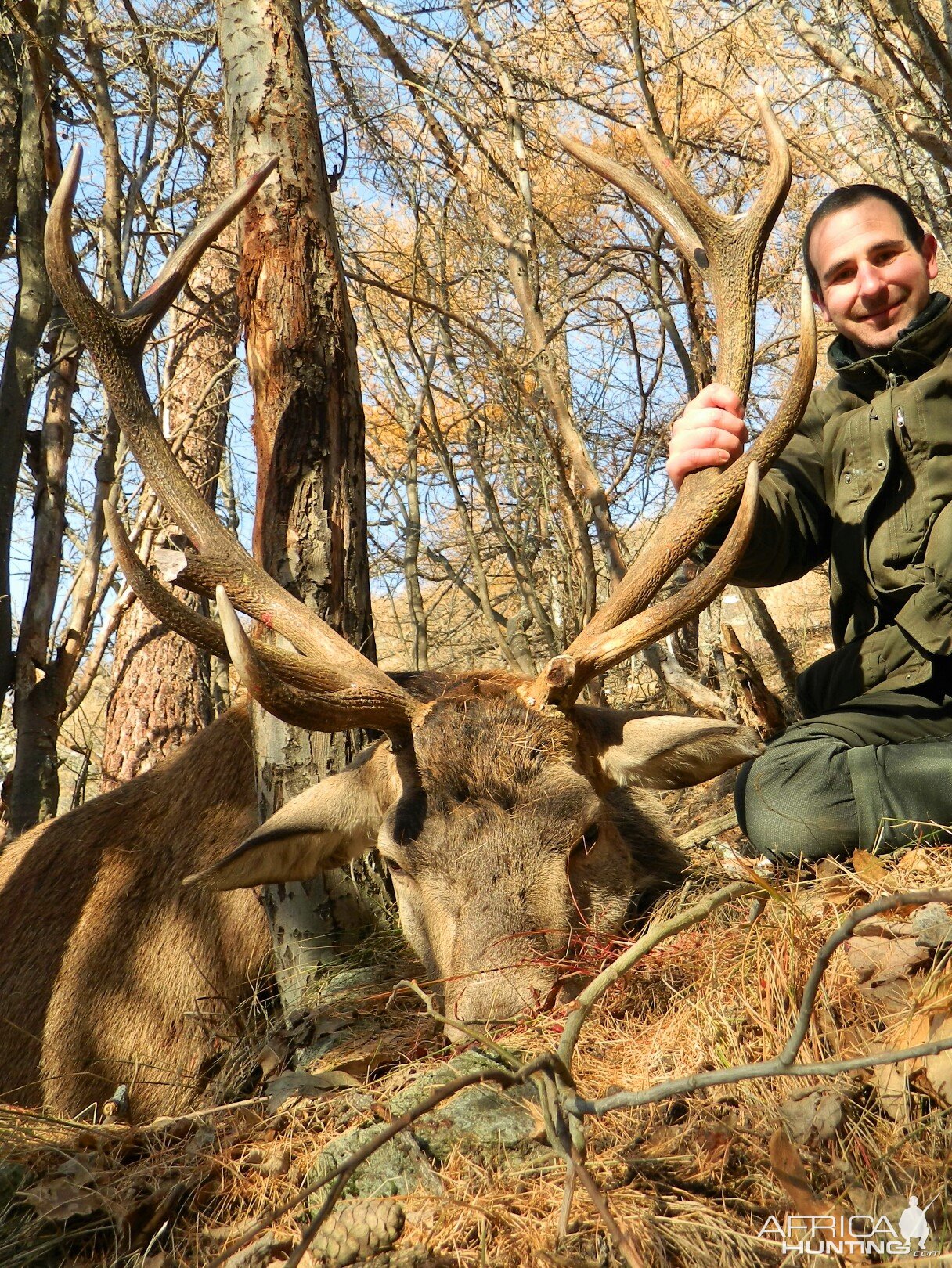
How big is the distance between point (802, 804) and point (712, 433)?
1.33m

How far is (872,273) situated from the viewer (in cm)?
430

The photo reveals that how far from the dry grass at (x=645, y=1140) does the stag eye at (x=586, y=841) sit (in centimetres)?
43

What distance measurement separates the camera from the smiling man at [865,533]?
3713 mm

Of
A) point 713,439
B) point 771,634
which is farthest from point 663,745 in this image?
point 771,634

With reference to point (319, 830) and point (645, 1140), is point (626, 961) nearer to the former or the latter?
point (645, 1140)

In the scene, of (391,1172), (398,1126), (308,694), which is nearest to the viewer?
(398,1126)

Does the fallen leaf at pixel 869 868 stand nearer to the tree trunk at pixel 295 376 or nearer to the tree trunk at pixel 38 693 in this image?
the tree trunk at pixel 295 376

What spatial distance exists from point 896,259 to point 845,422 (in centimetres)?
67

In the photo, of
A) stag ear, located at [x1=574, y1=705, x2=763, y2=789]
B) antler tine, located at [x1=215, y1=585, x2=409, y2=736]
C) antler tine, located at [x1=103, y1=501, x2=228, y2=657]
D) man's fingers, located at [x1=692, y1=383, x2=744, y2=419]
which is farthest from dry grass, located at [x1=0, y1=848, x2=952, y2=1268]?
man's fingers, located at [x1=692, y1=383, x2=744, y2=419]

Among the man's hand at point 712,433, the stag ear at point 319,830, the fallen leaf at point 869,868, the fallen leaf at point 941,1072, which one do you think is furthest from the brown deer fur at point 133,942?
the fallen leaf at point 941,1072

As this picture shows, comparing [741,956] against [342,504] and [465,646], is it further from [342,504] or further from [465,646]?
[465,646]

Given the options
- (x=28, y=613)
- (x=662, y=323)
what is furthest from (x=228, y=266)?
(x=28, y=613)

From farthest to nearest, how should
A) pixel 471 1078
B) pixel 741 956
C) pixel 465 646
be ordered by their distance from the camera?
pixel 465 646 → pixel 741 956 → pixel 471 1078

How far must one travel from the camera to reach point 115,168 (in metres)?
7.51
